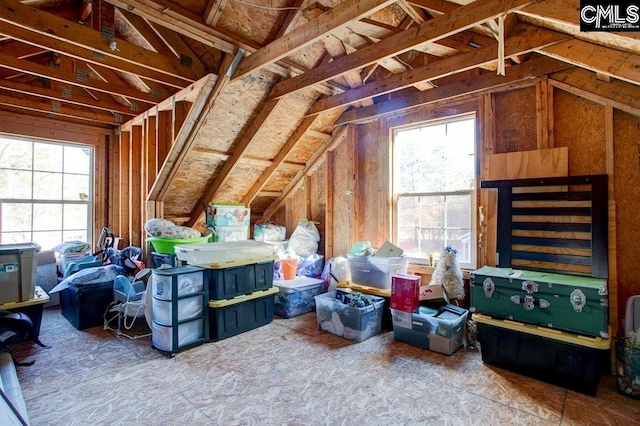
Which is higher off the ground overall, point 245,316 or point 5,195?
point 5,195

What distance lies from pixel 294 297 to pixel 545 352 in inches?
96.9

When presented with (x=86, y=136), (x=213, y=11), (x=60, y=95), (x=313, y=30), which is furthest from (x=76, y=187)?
(x=313, y=30)

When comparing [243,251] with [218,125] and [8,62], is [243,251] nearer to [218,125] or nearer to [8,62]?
[218,125]

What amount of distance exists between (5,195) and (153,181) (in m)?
1.91

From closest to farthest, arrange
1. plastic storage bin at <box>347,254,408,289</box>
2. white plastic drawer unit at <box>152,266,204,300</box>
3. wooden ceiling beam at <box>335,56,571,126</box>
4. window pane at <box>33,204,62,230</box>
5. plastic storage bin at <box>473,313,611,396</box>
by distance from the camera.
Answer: plastic storage bin at <box>473,313,611,396</box>, white plastic drawer unit at <box>152,266,204,300</box>, wooden ceiling beam at <box>335,56,571,126</box>, plastic storage bin at <box>347,254,408,289</box>, window pane at <box>33,204,62,230</box>

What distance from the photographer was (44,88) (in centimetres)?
391

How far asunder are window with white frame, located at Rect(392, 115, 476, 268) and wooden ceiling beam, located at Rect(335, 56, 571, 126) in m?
0.31

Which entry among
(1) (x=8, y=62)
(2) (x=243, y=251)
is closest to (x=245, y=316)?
(2) (x=243, y=251)

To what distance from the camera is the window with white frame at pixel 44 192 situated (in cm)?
436

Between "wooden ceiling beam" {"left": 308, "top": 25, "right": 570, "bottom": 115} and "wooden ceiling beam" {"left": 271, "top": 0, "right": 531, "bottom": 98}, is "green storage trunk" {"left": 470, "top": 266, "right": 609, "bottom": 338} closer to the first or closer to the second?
"wooden ceiling beam" {"left": 308, "top": 25, "right": 570, "bottom": 115}

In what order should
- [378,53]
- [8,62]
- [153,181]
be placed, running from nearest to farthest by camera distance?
[378,53] < [8,62] < [153,181]

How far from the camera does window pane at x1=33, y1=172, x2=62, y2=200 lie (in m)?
4.57

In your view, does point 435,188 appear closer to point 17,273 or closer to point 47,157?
point 17,273

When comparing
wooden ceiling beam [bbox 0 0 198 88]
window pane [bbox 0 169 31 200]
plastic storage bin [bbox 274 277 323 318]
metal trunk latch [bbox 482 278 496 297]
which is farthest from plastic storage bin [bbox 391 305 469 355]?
window pane [bbox 0 169 31 200]
